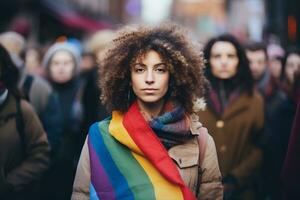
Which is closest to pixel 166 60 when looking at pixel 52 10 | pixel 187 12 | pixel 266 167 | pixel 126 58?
pixel 126 58

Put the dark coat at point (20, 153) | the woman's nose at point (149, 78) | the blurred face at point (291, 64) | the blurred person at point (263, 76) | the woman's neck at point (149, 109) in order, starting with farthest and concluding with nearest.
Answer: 1. the blurred person at point (263, 76)
2. the blurred face at point (291, 64)
3. the dark coat at point (20, 153)
4. the woman's neck at point (149, 109)
5. the woman's nose at point (149, 78)

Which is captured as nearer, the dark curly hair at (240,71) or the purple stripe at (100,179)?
the purple stripe at (100,179)

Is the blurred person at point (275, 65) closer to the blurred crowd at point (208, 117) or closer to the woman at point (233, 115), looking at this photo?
the blurred crowd at point (208, 117)

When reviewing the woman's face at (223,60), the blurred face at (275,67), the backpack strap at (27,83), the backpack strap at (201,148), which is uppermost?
the woman's face at (223,60)

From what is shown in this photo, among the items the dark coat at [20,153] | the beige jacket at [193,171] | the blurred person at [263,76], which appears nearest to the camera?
the beige jacket at [193,171]

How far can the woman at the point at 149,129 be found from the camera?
14.6 feet

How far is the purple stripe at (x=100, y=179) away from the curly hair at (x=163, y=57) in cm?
44

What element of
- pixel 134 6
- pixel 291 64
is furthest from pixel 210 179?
pixel 134 6

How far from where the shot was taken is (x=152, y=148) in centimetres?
446

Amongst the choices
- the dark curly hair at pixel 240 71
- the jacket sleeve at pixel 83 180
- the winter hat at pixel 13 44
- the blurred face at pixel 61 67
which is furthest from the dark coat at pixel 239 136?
the winter hat at pixel 13 44

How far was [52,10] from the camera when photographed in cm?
2703

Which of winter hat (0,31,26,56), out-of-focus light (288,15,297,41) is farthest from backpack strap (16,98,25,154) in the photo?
out-of-focus light (288,15,297,41)

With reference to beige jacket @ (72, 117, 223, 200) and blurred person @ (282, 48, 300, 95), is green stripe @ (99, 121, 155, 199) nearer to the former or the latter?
beige jacket @ (72, 117, 223, 200)

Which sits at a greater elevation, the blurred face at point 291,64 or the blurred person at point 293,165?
the blurred face at point 291,64
